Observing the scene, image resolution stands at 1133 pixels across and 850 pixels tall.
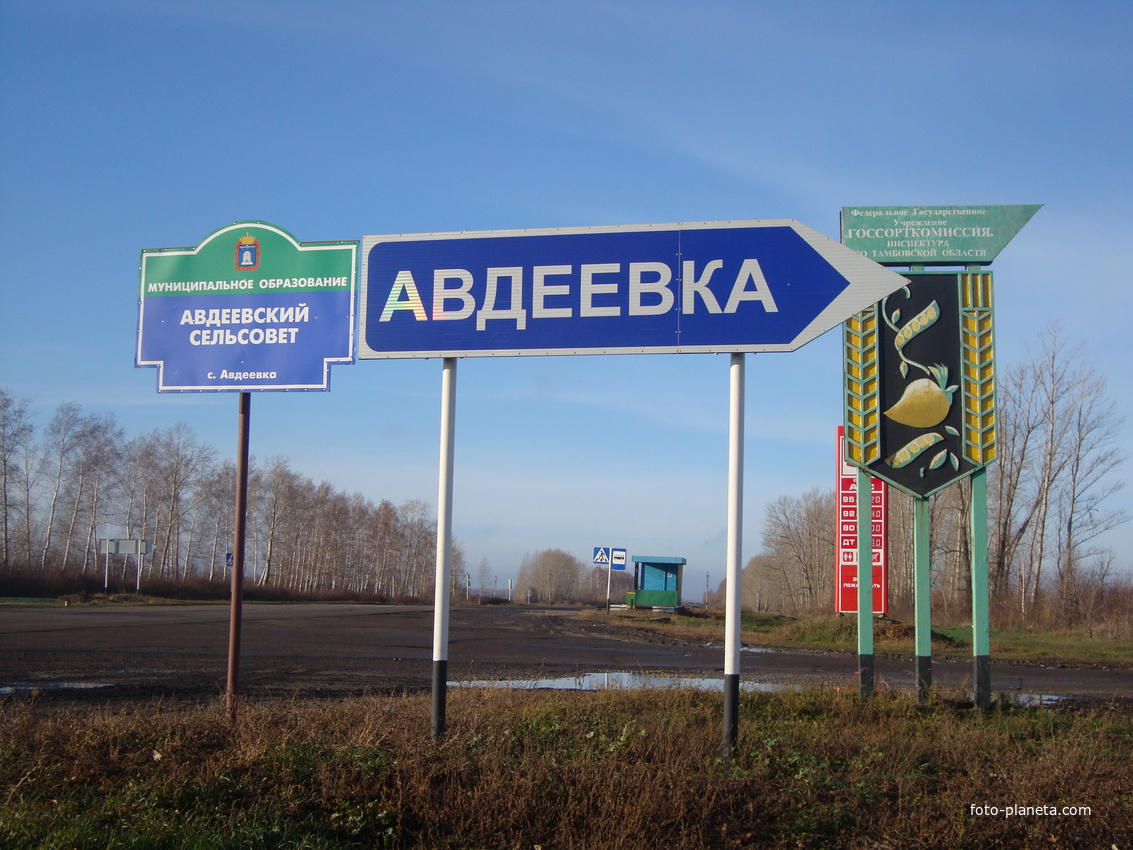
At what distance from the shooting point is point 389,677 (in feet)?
42.5

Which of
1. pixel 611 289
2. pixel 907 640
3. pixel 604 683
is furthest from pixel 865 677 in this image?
pixel 907 640

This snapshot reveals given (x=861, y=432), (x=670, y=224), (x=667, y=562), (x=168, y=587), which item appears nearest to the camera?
(x=670, y=224)

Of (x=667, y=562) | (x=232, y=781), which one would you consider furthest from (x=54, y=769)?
(x=667, y=562)

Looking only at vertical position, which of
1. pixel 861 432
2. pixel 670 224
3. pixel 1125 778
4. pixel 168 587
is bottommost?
pixel 168 587

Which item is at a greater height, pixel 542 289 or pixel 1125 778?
pixel 542 289

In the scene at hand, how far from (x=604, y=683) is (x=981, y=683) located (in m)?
5.04

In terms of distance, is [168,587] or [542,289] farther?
[168,587]

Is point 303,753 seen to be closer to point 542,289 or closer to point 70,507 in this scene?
point 542,289

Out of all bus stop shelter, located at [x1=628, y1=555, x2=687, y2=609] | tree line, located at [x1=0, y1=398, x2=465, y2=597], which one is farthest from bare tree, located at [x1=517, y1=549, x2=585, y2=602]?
bus stop shelter, located at [x1=628, y1=555, x2=687, y2=609]

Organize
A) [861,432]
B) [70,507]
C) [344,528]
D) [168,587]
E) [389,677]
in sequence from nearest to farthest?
[861,432], [389,677], [168,587], [70,507], [344,528]

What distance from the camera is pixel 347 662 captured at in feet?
49.9

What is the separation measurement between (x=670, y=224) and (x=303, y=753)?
4.31 m

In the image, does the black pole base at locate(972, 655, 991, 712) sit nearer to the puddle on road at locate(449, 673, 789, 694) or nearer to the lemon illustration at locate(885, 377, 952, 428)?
the puddle on road at locate(449, 673, 789, 694)

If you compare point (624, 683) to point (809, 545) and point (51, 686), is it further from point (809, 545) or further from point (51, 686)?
point (809, 545)
